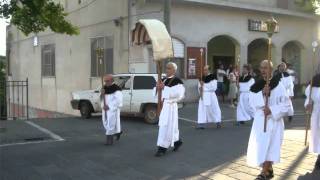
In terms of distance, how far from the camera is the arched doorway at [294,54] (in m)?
27.7

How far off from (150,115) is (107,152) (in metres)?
5.64

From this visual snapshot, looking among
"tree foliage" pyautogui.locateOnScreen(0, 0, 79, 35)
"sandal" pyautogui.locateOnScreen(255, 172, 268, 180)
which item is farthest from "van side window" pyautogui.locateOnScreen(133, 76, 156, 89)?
"sandal" pyautogui.locateOnScreen(255, 172, 268, 180)

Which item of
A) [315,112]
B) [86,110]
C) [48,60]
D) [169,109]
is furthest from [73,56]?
[315,112]

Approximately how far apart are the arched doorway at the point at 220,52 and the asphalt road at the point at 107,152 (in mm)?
11309

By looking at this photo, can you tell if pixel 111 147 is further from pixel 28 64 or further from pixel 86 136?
pixel 28 64

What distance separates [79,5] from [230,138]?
607 inches

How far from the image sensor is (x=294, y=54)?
2820cm

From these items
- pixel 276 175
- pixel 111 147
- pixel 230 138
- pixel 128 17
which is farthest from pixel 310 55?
pixel 276 175

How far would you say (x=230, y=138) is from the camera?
41.3 ft

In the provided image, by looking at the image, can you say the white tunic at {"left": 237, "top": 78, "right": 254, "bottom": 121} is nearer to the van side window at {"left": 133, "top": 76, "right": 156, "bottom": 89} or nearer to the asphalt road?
the asphalt road

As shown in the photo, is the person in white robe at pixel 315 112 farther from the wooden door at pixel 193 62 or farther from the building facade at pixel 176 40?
the wooden door at pixel 193 62

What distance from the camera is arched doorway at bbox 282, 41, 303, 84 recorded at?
2773cm

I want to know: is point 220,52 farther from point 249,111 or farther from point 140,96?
point 249,111

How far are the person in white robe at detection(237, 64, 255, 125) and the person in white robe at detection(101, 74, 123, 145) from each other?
15.9 ft
